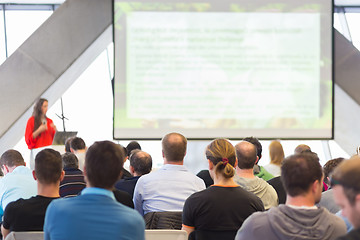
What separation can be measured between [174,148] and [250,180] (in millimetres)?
578

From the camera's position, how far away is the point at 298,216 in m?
2.07

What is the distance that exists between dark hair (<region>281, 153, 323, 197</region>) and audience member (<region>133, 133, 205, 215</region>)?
1419 mm

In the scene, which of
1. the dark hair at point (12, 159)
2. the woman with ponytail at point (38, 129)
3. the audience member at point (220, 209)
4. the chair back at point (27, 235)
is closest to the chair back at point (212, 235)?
the audience member at point (220, 209)

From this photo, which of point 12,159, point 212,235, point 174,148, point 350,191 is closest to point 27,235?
point 212,235

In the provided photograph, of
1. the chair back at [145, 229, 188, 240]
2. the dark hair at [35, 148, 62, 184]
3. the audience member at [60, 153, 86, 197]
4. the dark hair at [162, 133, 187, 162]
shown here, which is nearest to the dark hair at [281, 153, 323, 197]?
the chair back at [145, 229, 188, 240]

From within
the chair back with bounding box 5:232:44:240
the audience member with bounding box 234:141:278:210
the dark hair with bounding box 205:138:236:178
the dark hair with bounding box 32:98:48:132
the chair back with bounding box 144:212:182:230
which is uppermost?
the dark hair with bounding box 32:98:48:132

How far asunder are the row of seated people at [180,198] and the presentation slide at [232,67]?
3.28 m

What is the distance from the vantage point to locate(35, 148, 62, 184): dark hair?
2.75m

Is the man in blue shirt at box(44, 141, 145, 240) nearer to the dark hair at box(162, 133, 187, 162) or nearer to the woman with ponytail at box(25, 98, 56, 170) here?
the dark hair at box(162, 133, 187, 162)

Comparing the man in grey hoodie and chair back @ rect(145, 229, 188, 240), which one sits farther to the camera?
chair back @ rect(145, 229, 188, 240)

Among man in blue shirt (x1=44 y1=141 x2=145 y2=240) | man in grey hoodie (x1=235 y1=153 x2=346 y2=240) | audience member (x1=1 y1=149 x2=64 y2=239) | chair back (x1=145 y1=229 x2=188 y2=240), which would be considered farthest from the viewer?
audience member (x1=1 y1=149 x2=64 y2=239)

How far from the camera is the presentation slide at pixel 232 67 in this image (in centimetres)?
727

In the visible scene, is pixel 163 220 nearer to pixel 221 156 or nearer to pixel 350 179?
pixel 221 156

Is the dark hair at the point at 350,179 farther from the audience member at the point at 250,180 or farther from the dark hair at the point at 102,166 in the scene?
the audience member at the point at 250,180
